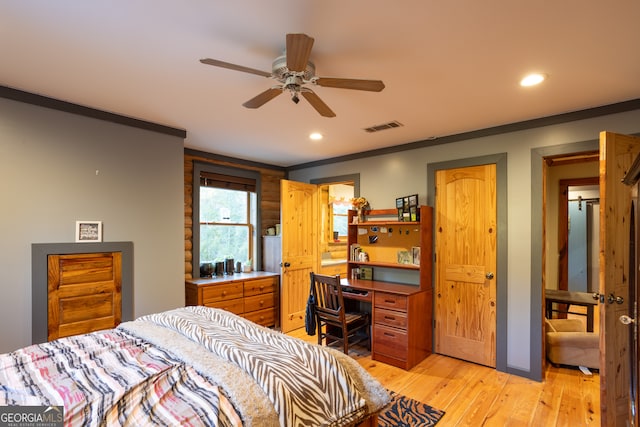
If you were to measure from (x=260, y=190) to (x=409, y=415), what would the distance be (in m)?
3.60

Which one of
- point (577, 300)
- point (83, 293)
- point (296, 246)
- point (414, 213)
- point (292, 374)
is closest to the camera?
point (292, 374)

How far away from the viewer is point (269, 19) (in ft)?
5.28

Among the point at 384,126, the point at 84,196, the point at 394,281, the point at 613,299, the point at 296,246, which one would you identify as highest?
the point at 384,126

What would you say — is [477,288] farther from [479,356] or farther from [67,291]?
[67,291]

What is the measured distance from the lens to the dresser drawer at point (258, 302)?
14.0 feet

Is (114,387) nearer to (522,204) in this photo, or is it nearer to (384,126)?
(384,126)

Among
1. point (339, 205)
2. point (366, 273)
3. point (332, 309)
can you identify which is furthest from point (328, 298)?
point (339, 205)

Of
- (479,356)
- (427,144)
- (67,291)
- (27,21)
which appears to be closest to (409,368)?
(479,356)

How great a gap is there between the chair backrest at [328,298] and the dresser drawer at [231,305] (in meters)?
1.19

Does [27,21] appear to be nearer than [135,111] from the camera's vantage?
Yes

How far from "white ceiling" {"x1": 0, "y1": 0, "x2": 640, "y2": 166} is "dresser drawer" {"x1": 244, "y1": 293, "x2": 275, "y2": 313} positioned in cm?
243

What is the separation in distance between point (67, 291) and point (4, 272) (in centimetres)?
43

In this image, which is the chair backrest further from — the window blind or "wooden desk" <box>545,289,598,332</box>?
"wooden desk" <box>545,289,598,332</box>

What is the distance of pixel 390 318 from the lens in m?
Result: 3.44
